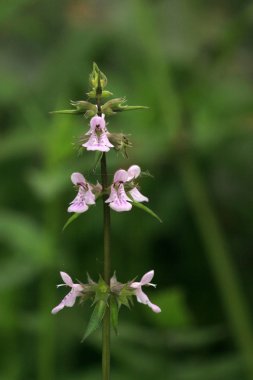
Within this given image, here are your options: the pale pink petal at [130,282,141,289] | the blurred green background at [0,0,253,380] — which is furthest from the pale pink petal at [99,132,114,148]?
the blurred green background at [0,0,253,380]

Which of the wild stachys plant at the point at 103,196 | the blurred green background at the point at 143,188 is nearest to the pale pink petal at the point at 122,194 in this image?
the wild stachys plant at the point at 103,196

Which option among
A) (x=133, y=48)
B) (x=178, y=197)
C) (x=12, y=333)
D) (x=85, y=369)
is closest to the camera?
(x=12, y=333)

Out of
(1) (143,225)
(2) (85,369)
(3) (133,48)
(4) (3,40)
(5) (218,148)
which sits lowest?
(2) (85,369)

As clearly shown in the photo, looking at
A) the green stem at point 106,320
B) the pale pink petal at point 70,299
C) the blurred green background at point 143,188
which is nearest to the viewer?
the green stem at point 106,320

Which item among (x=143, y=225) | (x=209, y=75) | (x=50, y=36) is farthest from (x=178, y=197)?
(x=50, y=36)

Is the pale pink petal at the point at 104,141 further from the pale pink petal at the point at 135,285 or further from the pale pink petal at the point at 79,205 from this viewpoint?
the pale pink petal at the point at 135,285

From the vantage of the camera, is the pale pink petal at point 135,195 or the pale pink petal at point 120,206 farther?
the pale pink petal at point 135,195

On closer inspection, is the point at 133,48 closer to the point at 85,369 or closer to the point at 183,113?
the point at 183,113
